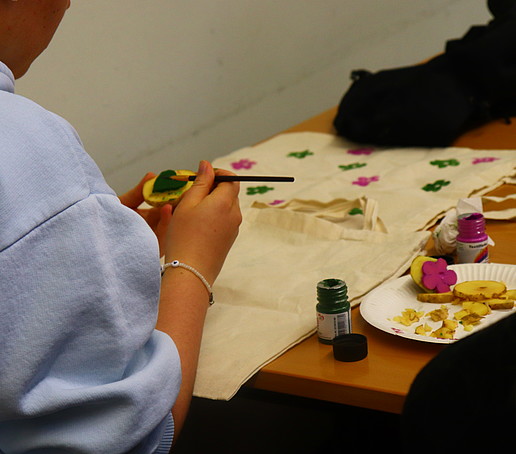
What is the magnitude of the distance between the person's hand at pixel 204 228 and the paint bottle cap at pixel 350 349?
0.18 meters

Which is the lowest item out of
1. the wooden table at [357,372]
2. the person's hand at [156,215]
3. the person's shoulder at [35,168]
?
the wooden table at [357,372]

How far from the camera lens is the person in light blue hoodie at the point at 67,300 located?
2.37 ft

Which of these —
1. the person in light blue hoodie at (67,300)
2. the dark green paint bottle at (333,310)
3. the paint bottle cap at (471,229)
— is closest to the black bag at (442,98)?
the paint bottle cap at (471,229)

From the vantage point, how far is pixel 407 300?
1.12m

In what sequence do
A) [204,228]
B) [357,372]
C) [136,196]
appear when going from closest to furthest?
[357,372] < [204,228] < [136,196]

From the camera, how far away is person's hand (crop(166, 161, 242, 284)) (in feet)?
3.43

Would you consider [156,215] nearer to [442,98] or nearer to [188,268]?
[188,268]

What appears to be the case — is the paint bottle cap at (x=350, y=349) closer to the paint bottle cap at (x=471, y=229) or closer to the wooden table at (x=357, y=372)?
the wooden table at (x=357, y=372)

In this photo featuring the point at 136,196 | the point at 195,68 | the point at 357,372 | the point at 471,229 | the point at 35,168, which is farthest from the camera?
the point at 195,68

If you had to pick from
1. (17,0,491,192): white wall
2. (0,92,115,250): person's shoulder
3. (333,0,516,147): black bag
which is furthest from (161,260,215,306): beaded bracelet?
(17,0,491,192): white wall

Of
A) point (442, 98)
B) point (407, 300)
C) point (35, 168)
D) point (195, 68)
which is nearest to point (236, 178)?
point (407, 300)

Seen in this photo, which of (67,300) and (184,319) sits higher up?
(67,300)

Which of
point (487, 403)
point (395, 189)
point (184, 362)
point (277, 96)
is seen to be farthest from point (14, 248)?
point (277, 96)

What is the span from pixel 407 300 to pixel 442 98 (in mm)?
909
